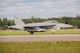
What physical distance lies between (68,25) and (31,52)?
25246 mm

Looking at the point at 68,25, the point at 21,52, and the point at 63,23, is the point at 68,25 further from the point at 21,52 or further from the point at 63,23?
the point at 21,52

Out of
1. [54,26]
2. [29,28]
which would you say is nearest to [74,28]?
[54,26]

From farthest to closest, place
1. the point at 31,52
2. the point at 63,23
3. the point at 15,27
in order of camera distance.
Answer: the point at 63,23, the point at 15,27, the point at 31,52

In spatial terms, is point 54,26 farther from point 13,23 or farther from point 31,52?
point 31,52

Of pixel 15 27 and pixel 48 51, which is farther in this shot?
pixel 15 27

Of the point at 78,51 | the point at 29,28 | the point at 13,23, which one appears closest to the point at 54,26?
the point at 29,28

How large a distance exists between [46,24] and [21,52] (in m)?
21.1

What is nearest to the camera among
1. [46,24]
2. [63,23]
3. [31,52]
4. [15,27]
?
[31,52]

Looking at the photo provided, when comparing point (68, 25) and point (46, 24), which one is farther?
point (68, 25)

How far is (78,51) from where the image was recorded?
30.4 ft

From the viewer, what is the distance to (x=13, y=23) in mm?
35219

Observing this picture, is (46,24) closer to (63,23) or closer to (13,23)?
(63,23)

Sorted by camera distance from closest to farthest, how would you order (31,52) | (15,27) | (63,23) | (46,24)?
(31,52) < (46,24) < (15,27) < (63,23)

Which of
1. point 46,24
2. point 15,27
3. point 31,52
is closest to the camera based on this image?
point 31,52
